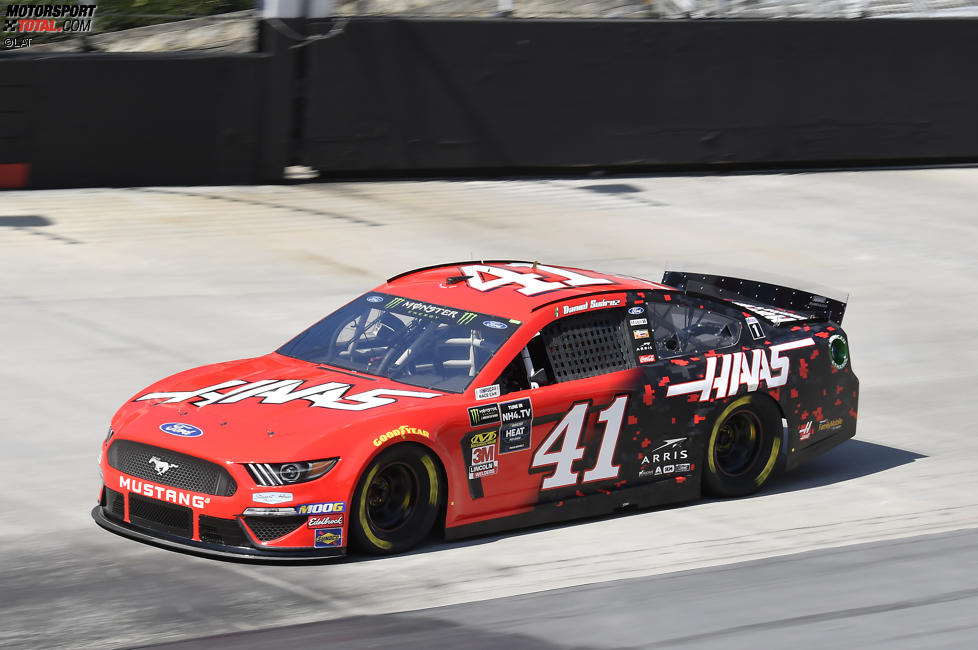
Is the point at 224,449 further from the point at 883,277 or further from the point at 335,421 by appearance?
the point at 883,277

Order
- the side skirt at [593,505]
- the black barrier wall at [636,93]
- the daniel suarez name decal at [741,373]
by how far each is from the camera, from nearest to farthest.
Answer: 1. the side skirt at [593,505]
2. the daniel suarez name decal at [741,373]
3. the black barrier wall at [636,93]

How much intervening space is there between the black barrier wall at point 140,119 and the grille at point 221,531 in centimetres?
1089

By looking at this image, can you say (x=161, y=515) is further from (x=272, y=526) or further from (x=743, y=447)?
(x=743, y=447)

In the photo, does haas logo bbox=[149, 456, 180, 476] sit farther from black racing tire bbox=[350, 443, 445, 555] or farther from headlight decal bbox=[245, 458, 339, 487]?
black racing tire bbox=[350, 443, 445, 555]

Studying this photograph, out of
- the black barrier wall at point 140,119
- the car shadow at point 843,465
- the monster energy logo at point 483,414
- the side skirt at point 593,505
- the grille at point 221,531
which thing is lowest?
the car shadow at point 843,465

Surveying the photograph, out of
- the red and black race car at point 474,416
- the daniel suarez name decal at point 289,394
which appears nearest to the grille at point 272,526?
the red and black race car at point 474,416

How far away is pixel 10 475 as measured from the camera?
854cm

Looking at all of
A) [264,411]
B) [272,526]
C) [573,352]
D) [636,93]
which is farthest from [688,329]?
[636,93]

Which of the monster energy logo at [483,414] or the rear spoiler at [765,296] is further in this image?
the rear spoiler at [765,296]

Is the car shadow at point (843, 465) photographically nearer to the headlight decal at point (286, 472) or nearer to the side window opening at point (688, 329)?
the side window opening at point (688, 329)

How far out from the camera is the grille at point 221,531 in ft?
22.7

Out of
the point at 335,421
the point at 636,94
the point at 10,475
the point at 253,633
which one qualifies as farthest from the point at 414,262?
the point at 253,633

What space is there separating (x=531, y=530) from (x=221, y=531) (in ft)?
6.08

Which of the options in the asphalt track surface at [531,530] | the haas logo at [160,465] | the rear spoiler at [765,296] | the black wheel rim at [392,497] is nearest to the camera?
the asphalt track surface at [531,530]
